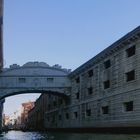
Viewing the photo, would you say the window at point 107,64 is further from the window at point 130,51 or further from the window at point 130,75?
the window at point 130,75

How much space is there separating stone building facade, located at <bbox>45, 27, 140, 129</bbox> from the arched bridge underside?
1.62 metres

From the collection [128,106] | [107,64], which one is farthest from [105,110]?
[128,106]

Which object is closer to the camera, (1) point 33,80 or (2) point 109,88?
(2) point 109,88

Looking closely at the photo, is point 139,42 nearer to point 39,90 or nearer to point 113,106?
point 113,106

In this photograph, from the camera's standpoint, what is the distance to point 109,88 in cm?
3609

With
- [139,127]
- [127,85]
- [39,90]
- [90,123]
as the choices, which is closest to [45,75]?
[39,90]

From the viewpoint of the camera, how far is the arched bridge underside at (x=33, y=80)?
48281mm

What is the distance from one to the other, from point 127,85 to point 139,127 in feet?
15.3

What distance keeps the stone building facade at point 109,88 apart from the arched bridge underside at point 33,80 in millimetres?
1622

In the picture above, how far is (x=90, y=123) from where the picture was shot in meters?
41.8

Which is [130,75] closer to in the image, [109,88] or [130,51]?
[130,51]

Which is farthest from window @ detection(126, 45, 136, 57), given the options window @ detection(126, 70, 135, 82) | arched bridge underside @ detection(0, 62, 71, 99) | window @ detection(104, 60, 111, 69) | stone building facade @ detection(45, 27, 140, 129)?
arched bridge underside @ detection(0, 62, 71, 99)

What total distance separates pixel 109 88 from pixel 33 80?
15.5m

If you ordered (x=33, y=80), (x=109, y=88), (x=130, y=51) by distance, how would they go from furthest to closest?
(x=33, y=80) → (x=109, y=88) → (x=130, y=51)
